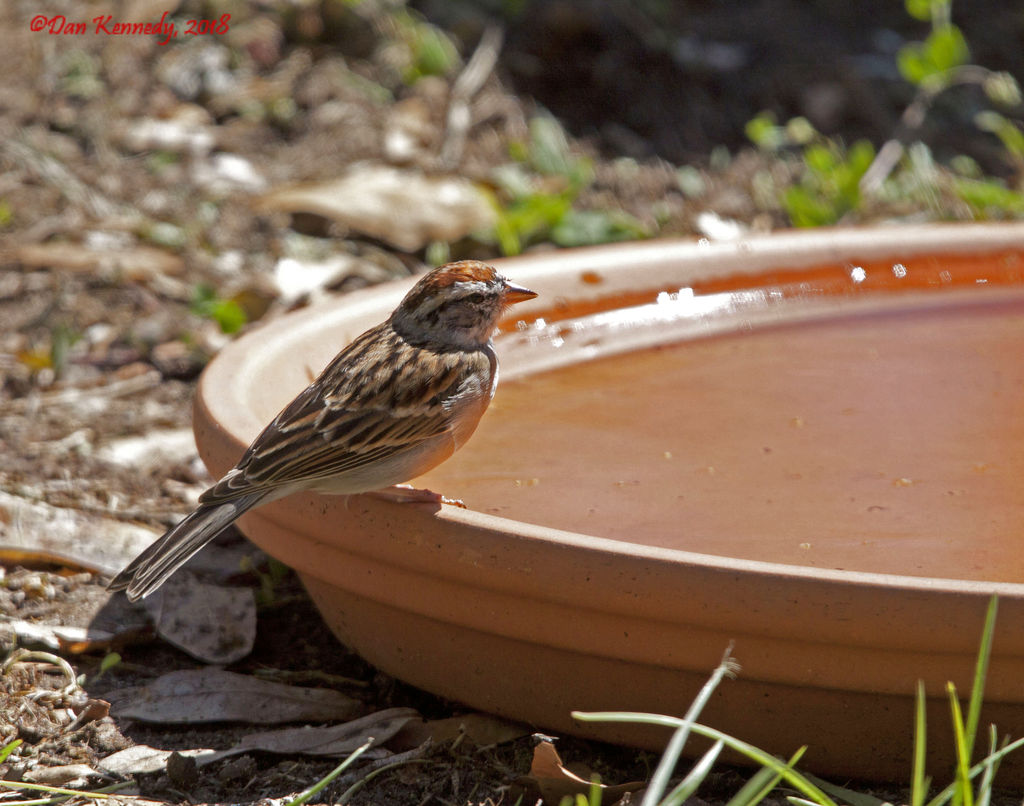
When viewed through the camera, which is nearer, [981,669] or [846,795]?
[981,669]

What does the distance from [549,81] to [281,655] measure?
15.2ft

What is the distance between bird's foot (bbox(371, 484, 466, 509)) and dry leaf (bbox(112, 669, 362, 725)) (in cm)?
55

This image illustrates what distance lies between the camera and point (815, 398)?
3656 mm

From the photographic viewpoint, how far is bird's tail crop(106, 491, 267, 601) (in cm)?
285

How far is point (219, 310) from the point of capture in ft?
16.1

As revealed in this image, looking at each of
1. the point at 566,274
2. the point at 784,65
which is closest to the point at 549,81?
the point at 784,65

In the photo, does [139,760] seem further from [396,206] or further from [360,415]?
[396,206]

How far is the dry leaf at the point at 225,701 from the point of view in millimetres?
3057

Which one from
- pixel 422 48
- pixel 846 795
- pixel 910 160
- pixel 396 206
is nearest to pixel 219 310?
pixel 396 206

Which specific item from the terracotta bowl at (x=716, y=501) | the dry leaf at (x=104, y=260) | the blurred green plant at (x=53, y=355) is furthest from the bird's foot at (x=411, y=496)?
the dry leaf at (x=104, y=260)

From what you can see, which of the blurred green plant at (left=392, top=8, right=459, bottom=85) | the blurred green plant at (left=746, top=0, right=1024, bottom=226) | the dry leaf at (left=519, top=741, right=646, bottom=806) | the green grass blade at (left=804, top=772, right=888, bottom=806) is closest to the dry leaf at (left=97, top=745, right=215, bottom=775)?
the dry leaf at (left=519, top=741, right=646, bottom=806)

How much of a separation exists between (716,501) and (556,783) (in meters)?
0.80

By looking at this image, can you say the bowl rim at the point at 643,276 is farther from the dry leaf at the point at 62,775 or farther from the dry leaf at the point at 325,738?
the dry leaf at the point at 62,775

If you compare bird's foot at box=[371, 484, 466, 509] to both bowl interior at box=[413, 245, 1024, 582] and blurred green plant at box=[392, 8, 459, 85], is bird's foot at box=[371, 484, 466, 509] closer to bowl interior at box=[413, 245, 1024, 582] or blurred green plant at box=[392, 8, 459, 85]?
bowl interior at box=[413, 245, 1024, 582]
